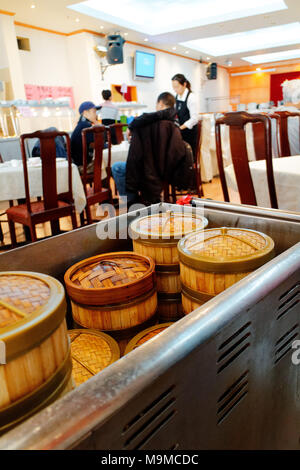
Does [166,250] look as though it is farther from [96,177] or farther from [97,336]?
[96,177]

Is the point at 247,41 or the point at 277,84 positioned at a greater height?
the point at 247,41

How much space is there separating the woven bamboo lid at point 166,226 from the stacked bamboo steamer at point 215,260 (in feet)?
0.33

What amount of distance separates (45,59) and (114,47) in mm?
1691

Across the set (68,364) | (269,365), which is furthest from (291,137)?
(68,364)

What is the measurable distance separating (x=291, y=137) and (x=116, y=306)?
145 inches

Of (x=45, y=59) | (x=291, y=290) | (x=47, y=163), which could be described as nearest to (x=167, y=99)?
(x=47, y=163)

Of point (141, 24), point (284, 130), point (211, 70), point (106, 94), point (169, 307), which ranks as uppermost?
point (141, 24)

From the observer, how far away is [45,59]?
8.51 m

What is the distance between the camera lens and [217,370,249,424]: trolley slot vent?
2.02 feet

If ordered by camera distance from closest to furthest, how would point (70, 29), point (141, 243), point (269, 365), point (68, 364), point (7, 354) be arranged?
1. point (7, 354)
2. point (68, 364)
3. point (269, 365)
4. point (141, 243)
5. point (70, 29)

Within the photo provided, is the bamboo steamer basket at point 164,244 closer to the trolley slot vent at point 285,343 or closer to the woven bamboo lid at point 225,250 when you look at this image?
the woven bamboo lid at point 225,250
